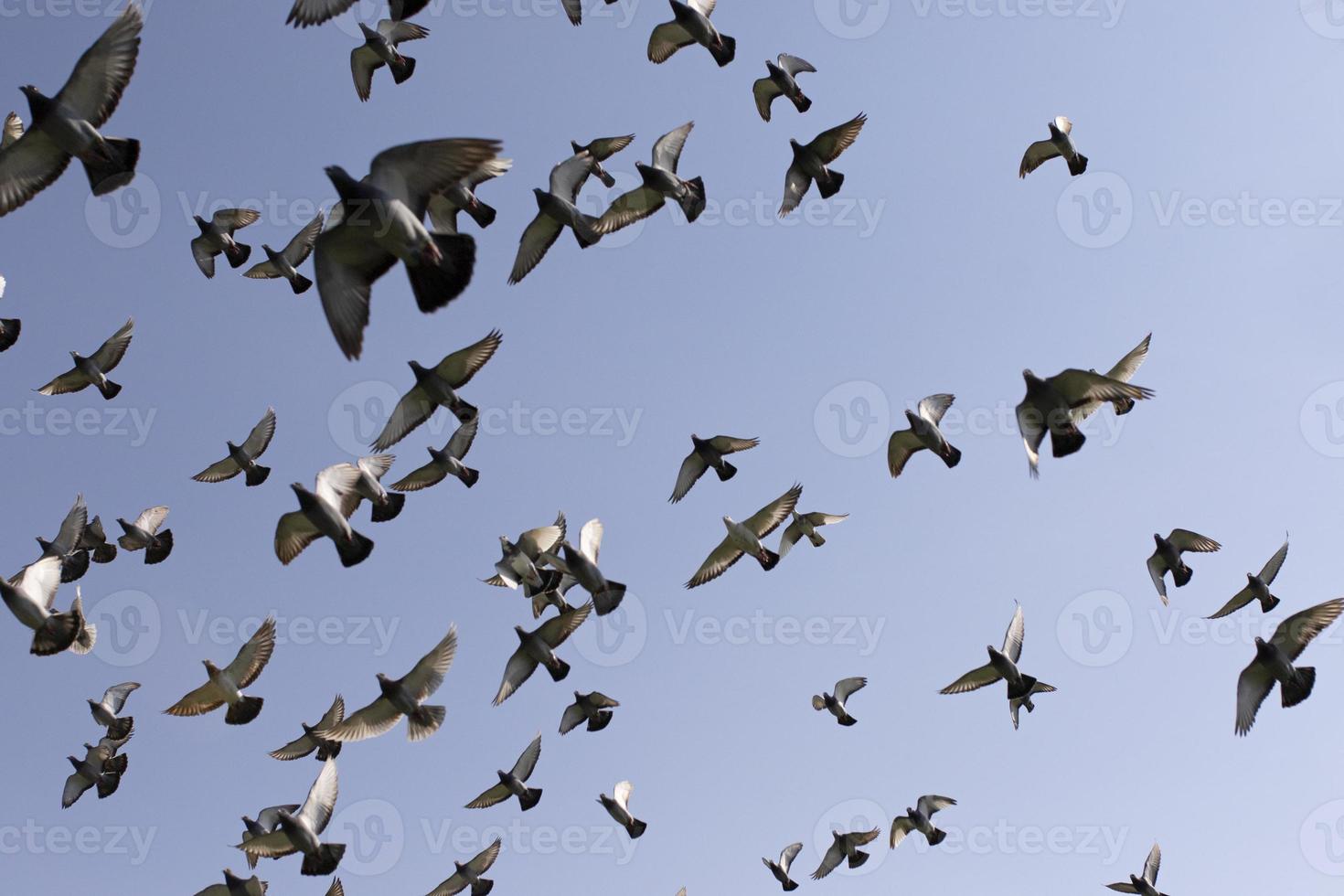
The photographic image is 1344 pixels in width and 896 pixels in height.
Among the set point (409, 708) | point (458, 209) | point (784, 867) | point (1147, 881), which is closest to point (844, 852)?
point (784, 867)

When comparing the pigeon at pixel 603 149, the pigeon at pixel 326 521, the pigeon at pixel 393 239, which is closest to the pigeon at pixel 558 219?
the pigeon at pixel 603 149

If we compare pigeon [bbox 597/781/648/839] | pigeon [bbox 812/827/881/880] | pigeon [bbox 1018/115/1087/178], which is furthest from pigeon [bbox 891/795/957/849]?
pigeon [bbox 1018/115/1087/178]

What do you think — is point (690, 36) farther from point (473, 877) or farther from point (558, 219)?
point (473, 877)

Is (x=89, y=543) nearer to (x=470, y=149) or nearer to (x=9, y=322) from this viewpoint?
(x=9, y=322)

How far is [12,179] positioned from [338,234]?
4.86m

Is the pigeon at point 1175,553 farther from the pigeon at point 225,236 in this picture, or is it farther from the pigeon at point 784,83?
the pigeon at point 225,236

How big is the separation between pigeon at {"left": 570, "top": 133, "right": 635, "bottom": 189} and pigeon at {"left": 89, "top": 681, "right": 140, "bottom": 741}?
1144 centimetres

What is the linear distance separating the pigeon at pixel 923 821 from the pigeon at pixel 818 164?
10488mm

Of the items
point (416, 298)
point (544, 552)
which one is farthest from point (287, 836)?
point (416, 298)

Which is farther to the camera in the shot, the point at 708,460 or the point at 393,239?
the point at 708,460

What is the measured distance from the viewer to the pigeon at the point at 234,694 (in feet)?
52.9

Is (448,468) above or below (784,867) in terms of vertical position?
above

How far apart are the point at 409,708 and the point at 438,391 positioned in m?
4.26

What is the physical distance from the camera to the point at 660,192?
16.5m
